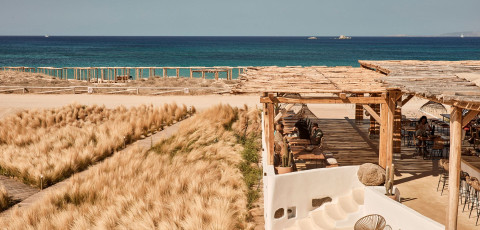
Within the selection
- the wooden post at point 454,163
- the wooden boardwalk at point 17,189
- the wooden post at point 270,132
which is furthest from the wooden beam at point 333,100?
the wooden boardwalk at point 17,189

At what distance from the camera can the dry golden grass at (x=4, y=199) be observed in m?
11.8

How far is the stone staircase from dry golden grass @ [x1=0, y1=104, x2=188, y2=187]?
826 cm

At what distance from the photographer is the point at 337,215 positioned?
9125mm

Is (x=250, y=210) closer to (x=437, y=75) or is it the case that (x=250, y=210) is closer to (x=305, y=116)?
(x=437, y=75)

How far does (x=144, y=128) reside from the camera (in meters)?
20.2

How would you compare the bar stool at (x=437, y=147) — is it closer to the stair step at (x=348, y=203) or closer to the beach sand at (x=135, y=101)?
the stair step at (x=348, y=203)

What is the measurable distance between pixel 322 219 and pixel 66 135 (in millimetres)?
12622

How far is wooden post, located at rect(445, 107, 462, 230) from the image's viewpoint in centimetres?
698

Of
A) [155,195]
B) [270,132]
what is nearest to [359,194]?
[270,132]

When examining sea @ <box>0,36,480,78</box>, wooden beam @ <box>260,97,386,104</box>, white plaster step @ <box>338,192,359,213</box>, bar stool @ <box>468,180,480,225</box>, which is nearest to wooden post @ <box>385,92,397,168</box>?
wooden beam @ <box>260,97,386,104</box>

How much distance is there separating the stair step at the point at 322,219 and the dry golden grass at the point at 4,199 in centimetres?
785

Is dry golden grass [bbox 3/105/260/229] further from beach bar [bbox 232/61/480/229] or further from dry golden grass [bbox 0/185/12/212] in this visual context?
beach bar [bbox 232/61/480/229]

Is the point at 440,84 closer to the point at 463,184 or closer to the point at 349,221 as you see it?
the point at 463,184

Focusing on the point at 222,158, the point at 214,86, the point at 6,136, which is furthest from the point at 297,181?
the point at 214,86
